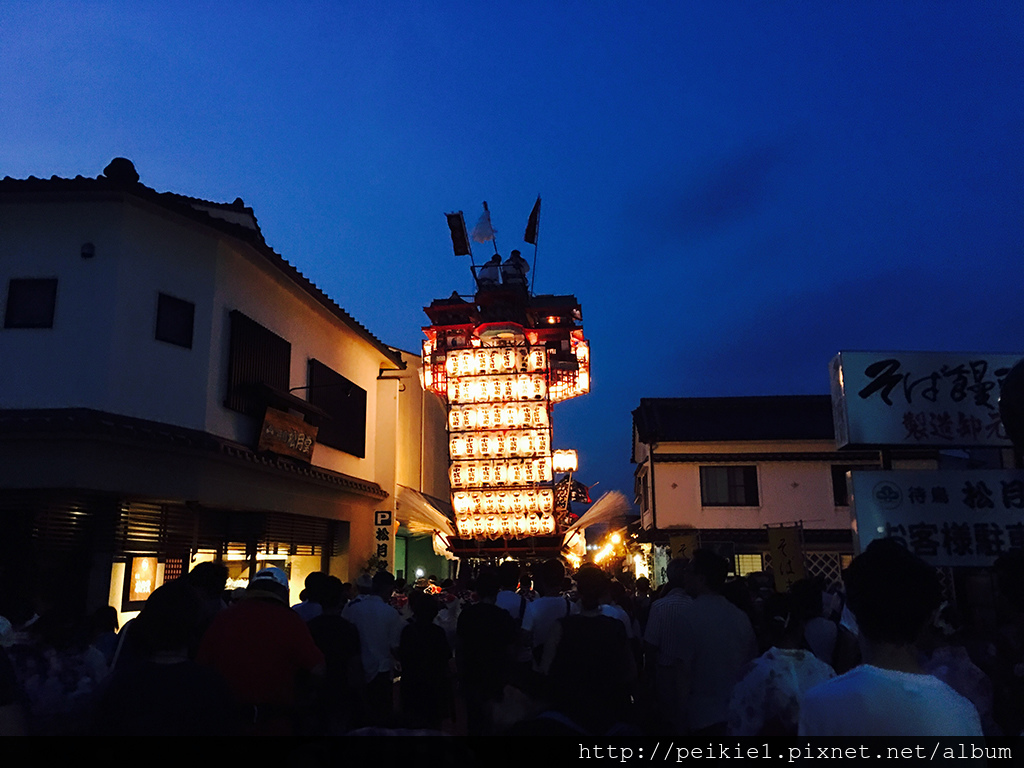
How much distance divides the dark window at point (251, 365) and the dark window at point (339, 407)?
146 cm

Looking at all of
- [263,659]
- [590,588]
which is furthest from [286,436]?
[263,659]

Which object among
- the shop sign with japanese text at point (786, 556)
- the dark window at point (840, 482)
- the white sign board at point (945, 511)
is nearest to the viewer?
the white sign board at point (945, 511)

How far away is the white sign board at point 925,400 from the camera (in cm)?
952

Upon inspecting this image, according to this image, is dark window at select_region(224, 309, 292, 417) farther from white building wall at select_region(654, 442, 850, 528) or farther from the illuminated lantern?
white building wall at select_region(654, 442, 850, 528)

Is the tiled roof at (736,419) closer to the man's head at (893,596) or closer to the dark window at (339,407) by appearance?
the dark window at (339,407)

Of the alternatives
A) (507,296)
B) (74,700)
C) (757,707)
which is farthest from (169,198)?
(507,296)

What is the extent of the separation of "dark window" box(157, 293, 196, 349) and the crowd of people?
7443mm

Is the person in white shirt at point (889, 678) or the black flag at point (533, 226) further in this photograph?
the black flag at point (533, 226)

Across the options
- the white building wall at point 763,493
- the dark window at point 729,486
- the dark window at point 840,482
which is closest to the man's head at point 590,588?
the white building wall at point 763,493

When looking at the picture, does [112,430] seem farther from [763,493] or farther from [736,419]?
[736,419]

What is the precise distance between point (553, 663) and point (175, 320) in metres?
11.8

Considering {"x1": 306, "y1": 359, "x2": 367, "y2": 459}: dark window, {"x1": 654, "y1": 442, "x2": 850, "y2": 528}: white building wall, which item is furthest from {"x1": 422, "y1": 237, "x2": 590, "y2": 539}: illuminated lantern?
{"x1": 654, "y1": 442, "x2": 850, "y2": 528}: white building wall

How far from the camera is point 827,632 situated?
610cm

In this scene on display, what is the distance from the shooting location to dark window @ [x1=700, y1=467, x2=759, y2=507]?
30219 millimetres
